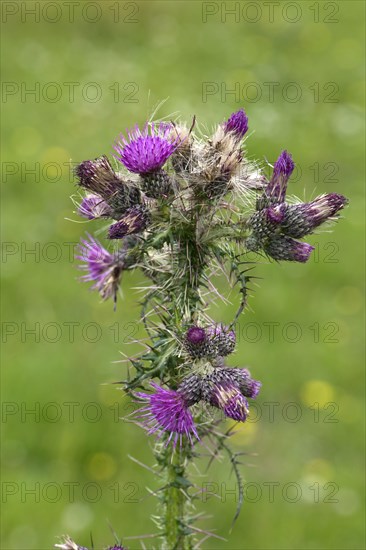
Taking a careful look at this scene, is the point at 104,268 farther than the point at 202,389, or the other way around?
the point at 104,268

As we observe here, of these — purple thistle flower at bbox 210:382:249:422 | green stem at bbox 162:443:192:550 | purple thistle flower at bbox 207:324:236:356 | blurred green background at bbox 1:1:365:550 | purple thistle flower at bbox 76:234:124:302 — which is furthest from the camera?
blurred green background at bbox 1:1:365:550

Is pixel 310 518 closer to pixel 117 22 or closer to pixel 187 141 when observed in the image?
pixel 187 141

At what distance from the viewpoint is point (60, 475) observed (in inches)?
181

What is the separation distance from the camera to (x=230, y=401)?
2.05 m

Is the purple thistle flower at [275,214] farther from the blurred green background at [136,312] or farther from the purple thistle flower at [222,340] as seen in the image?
the purple thistle flower at [222,340]

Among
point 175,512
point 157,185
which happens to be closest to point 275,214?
point 157,185

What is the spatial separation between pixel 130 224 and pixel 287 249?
46 centimetres

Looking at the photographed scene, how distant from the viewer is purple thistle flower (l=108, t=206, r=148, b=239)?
208 centimetres

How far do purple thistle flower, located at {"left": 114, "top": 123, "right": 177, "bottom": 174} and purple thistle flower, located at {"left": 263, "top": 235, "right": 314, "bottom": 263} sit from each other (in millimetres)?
389

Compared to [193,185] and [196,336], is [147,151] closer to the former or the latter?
[193,185]

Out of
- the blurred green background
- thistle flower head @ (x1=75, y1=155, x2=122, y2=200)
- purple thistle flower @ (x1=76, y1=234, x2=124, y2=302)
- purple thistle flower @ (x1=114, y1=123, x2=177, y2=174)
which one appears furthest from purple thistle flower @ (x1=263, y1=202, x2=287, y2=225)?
purple thistle flower @ (x1=76, y1=234, x2=124, y2=302)

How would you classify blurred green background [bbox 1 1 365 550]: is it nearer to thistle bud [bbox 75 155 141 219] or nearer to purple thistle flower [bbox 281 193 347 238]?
purple thistle flower [bbox 281 193 347 238]

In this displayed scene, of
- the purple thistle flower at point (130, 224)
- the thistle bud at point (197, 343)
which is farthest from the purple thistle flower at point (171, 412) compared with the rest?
the purple thistle flower at point (130, 224)

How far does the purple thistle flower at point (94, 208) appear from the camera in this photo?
222 centimetres
